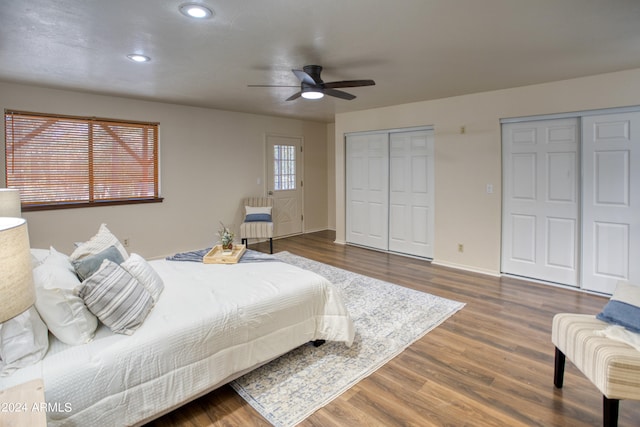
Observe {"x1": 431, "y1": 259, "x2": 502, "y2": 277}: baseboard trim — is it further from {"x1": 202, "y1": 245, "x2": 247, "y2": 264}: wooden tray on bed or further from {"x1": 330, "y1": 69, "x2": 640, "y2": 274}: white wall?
{"x1": 202, "y1": 245, "x2": 247, "y2": 264}: wooden tray on bed

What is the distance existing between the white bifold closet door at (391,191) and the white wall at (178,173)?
1.77m

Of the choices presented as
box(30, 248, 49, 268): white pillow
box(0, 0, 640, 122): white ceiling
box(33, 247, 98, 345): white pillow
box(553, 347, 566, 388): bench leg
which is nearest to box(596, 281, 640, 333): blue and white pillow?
box(553, 347, 566, 388): bench leg

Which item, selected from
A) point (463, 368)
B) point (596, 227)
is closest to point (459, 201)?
point (596, 227)

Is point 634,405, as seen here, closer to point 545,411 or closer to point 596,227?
point 545,411

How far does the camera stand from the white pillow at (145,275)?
220 centimetres

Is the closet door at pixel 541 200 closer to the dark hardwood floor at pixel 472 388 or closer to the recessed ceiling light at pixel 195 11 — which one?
the dark hardwood floor at pixel 472 388

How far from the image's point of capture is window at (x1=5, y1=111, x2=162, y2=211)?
13.3 ft

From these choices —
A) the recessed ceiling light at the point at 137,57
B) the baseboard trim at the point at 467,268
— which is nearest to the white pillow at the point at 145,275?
the recessed ceiling light at the point at 137,57

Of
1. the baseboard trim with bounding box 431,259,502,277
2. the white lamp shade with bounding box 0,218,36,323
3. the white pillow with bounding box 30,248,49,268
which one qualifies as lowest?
the baseboard trim with bounding box 431,259,502,277

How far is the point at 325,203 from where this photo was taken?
779cm

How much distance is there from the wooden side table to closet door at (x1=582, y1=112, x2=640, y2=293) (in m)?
4.80

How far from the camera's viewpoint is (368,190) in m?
6.00

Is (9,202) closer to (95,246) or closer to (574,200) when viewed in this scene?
(95,246)

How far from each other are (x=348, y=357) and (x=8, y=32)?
11.4ft
